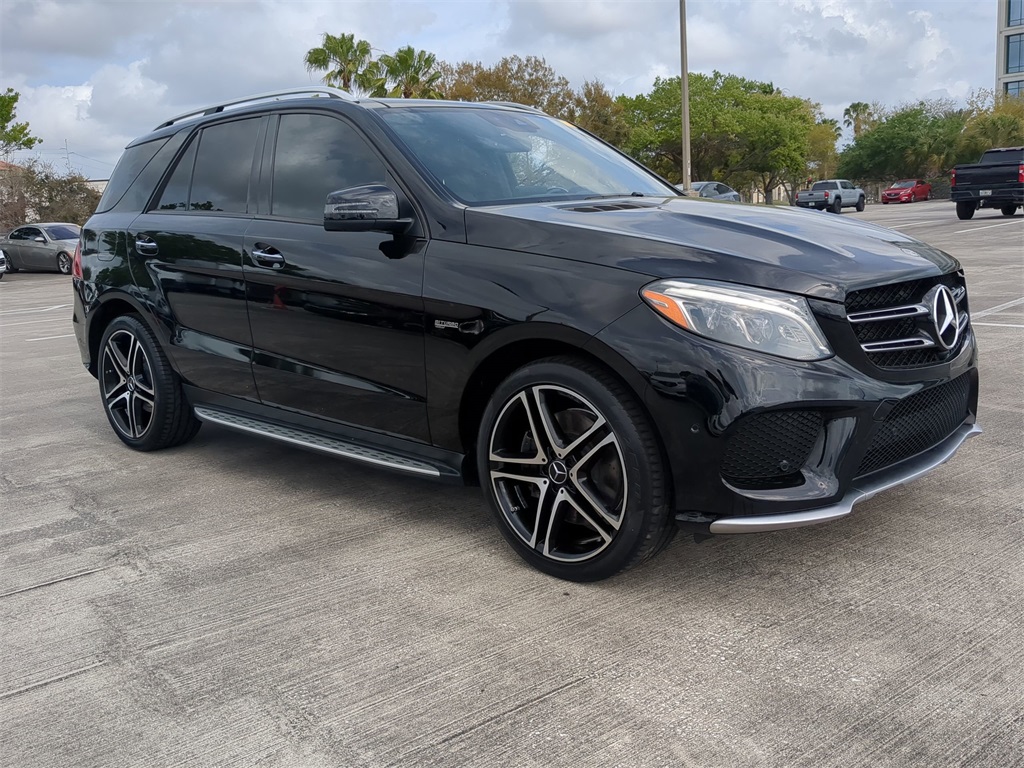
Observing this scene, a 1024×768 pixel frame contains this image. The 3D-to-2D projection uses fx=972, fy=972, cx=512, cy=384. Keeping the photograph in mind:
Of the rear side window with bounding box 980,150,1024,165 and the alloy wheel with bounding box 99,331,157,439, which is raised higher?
the rear side window with bounding box 980,150,1024,165

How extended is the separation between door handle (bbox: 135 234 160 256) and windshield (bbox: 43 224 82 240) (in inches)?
968

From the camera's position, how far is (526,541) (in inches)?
136

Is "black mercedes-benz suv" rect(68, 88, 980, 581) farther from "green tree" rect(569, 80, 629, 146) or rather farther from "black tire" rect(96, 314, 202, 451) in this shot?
"green tree" rect(569, 80, 629, 146)

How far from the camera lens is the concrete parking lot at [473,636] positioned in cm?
245

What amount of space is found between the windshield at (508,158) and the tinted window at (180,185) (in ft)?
4.82

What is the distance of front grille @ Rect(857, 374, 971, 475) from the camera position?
308cm

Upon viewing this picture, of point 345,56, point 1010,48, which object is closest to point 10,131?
point 345,56

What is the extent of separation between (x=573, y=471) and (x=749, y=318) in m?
0.78

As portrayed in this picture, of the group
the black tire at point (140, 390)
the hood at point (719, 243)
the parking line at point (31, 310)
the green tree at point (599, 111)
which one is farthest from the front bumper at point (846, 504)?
the green tree at point (599, 111)

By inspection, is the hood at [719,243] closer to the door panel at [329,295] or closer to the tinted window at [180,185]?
the door panel at [329,295]

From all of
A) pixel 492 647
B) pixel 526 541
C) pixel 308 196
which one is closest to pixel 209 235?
pixel 308 196

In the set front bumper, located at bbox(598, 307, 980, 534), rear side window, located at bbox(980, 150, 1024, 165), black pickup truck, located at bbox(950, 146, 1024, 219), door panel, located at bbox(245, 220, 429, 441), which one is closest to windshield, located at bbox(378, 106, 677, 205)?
door panel, located at bbox(245, 220, 429, 441)

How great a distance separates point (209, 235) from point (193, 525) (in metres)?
1.40

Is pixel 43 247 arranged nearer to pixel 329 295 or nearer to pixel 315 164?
pixel 315 164
